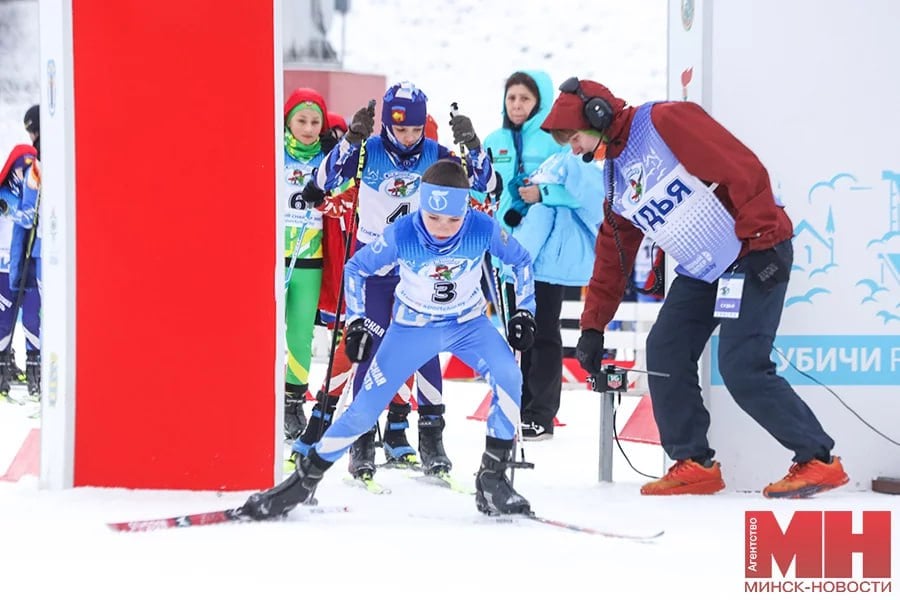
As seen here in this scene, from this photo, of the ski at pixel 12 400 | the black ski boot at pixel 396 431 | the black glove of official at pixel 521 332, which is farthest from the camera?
the ski at pixel 12 400

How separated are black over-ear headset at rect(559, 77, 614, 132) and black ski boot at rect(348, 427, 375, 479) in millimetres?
1527

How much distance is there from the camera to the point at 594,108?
464cm

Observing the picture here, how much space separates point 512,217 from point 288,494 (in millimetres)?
3018

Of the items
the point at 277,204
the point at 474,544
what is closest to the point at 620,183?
the point at 277,204

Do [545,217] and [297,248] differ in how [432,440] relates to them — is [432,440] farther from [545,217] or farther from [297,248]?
[545,217]

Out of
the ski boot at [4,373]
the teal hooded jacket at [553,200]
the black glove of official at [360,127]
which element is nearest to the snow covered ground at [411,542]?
the ski boot at [4,373]

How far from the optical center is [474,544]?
380 cm

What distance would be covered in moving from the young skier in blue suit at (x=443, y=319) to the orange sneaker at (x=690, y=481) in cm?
76

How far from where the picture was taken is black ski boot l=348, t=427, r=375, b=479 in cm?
505

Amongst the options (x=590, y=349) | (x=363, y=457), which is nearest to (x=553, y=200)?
(x=590, y=349)

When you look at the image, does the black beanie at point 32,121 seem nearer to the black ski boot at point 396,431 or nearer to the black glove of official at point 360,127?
the black glove of official at point 360,127

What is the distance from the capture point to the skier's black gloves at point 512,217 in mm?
6801

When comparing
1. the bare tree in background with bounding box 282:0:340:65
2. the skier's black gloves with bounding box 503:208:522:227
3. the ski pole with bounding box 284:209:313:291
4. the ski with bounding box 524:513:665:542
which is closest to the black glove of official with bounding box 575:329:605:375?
the ski with bounding box 524:513:665:542

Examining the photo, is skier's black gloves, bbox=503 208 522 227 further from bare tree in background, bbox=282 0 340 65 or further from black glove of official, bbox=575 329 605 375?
bare tree in background, bbox=282 0 340 65
